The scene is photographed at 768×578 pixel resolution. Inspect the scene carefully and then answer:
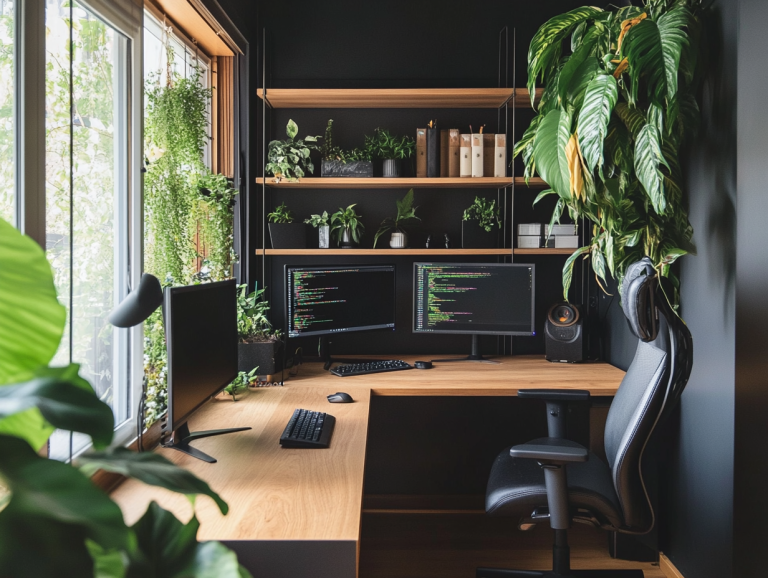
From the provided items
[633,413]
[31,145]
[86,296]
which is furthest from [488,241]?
[31,145]

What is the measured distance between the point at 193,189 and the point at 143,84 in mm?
423

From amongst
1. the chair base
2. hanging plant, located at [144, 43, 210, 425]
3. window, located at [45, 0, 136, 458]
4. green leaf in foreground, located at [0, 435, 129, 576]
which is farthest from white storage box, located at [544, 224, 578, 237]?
green leaf in foreground, located at [0, 435, 129, 576]

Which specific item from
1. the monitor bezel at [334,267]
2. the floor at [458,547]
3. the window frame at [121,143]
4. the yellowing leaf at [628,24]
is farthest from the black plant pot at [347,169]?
the floor at [458,547]

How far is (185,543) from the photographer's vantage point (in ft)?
1.71

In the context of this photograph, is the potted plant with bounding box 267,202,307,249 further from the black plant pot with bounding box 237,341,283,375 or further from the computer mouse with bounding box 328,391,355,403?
the computer mouse with bounding box 328,391,355,403

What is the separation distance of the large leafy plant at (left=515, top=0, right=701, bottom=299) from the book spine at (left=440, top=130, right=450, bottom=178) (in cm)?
64

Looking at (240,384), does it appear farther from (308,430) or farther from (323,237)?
(323,237)

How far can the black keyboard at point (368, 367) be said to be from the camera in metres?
2.79

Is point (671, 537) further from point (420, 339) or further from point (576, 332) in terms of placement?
point (420, 339)

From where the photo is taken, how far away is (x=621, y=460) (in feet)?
6.32

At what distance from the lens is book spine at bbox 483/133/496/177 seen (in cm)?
311

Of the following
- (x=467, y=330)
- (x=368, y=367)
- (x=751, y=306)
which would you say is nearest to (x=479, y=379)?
(x=467, y=330)

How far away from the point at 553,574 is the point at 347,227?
5.97 feet

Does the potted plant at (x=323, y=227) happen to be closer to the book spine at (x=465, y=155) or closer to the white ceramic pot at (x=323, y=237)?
the white ceramic pot at (x=323, y=237)
